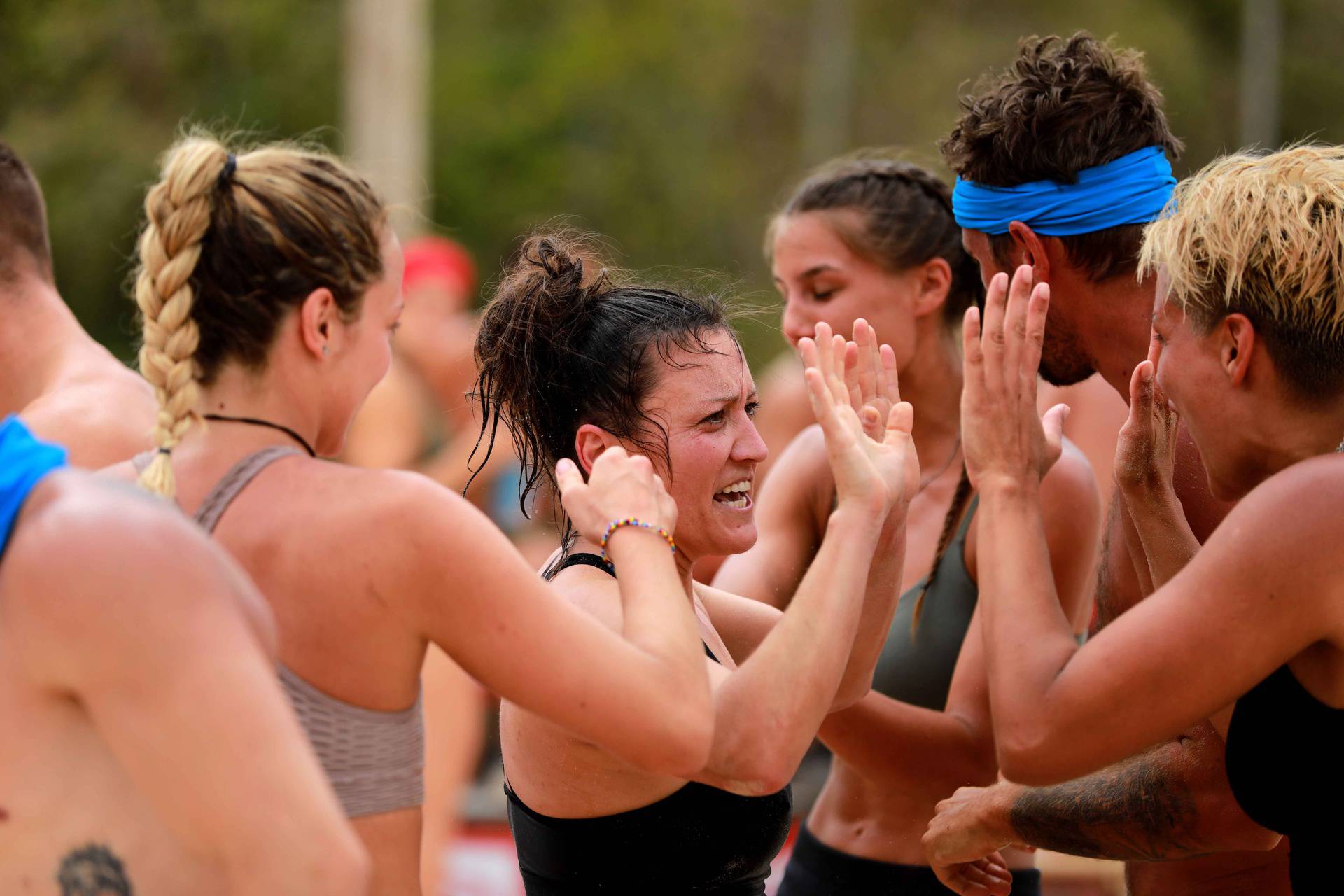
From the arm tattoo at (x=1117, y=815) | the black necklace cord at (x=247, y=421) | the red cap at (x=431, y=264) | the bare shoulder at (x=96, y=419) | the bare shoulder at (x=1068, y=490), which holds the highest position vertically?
the black necklace cord at (x=247, y=421)

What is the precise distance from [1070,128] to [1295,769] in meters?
1.34

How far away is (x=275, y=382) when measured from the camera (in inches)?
77.7

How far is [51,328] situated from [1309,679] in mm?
2704

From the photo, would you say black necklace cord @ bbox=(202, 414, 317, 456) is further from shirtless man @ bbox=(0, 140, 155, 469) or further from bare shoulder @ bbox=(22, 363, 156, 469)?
shirtless man @ bbox=(0, 140, 155, 469)

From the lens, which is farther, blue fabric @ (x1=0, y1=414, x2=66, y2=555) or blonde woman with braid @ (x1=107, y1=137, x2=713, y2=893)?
blonde woman with braid @ (x1=107, y1=137, x2=713, y2=893)

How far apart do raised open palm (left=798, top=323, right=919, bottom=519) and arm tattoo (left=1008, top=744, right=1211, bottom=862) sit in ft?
2.27

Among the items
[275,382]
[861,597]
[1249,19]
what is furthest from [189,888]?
[1249,19]

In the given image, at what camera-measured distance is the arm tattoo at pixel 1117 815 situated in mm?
2588

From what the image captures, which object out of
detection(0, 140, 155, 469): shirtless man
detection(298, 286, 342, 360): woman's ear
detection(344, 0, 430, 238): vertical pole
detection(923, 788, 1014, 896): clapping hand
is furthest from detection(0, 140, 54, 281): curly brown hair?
detection(344, 0, 430, 238): vertical pole

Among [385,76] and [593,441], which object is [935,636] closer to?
[593,441]

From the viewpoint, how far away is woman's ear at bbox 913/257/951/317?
11.6 ft

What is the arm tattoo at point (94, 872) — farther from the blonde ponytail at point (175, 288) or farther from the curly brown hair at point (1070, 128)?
the curly brown hair at point (1070, 128)

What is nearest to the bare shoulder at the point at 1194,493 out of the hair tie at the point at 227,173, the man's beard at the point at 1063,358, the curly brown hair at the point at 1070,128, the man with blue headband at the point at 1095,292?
the man with blue headband at the point at 1095,292

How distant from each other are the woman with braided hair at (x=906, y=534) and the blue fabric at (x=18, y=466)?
167 cm
